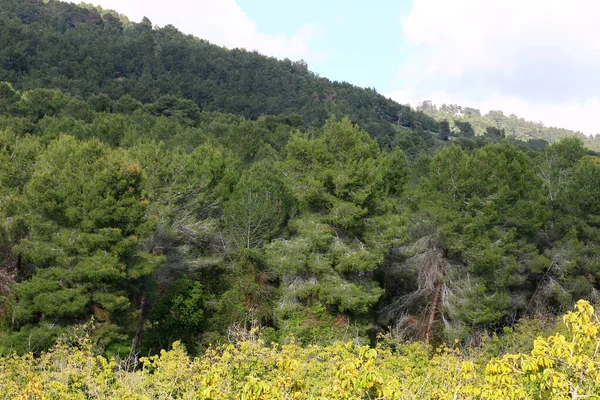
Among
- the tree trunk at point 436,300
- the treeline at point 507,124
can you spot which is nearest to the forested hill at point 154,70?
the treeline at point 507,124

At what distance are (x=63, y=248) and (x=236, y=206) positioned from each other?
870cm

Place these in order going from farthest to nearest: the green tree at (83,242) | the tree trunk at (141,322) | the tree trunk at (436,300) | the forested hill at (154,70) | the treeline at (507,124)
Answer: the treeline at (507,124), the forested hill at (154,70), the tree trunk at (436,300), the tree trunk at (141,322), the green tree at (83,242)

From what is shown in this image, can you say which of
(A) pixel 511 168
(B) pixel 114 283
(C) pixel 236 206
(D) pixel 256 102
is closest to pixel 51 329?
(B) pixel 114 283

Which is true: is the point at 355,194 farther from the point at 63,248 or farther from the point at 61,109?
the point at 61,109

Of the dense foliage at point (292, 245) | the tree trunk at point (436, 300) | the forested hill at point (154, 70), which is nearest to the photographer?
the dense foliage at point (292, 245)

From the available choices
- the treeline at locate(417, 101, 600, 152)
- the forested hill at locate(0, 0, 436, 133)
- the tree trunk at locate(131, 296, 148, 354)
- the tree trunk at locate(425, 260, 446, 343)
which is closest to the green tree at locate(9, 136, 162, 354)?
the tree trunk at locate(131, 296, 148, 354)

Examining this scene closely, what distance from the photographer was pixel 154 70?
10038cm

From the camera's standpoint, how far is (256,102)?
96688 mm

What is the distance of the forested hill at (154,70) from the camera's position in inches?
3070

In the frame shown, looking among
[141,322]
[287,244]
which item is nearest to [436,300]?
[287,244]

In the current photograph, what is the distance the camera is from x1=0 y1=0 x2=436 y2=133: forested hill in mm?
77969

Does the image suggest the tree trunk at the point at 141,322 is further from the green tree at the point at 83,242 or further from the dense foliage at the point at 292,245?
the green tree at the point at 83,242

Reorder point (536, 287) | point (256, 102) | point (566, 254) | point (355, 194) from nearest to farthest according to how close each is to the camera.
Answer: point (355, 194)
point (566, 254)
point (536, 287)
point (256, 102)

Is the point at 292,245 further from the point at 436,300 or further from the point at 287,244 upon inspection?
the point at 436,300
